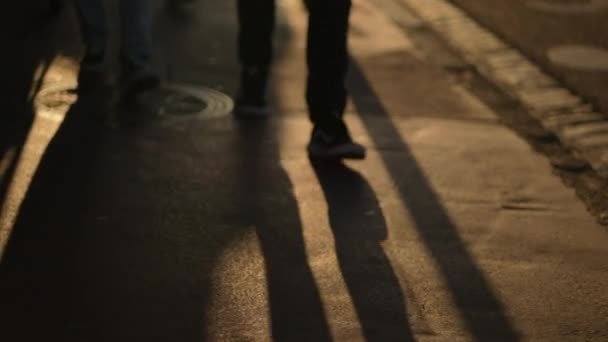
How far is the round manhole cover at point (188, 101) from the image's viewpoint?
700 cm

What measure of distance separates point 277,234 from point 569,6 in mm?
6348

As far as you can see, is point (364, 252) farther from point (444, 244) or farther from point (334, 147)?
point (334, 147)

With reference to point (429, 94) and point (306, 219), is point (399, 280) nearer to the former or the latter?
point (306, 219)

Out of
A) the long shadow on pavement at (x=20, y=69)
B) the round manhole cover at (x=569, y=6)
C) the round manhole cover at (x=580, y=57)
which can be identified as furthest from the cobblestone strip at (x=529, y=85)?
the long shadow on pavement at (x=20, y=69)

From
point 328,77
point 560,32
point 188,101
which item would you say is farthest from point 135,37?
point 560,32

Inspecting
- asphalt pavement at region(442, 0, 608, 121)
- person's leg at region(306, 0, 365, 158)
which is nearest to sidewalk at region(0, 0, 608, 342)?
person's leg at region(306, 0, 365, 158)

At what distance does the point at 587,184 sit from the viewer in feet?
19.8

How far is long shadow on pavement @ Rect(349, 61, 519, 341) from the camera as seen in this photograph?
4266 millimetres

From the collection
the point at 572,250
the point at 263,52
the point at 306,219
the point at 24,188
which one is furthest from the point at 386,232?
the point at 263,52

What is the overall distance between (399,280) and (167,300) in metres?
0.82

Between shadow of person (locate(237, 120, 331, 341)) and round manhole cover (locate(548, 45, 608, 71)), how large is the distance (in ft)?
8.54

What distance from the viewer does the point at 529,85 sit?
8.14 meters

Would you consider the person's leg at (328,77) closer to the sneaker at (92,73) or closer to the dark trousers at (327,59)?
the dark trousers at (327,59)

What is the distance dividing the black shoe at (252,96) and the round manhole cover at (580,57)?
A: 2455 mm
